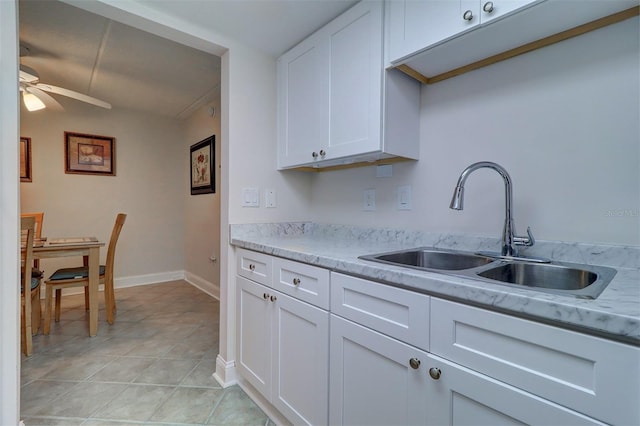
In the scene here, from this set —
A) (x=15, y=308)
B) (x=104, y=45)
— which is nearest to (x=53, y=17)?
(x=104, y=45)

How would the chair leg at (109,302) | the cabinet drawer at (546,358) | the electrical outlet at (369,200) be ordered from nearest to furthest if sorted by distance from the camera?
1. the cabinet drawer at (546,358)
2. the electrical outlet at (369,200)
3. the chair leg at (109,302)

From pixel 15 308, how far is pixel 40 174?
2.89m

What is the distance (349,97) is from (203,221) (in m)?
2.89

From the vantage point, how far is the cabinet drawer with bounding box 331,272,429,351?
0.85 meters

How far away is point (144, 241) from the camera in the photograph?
4.05 m

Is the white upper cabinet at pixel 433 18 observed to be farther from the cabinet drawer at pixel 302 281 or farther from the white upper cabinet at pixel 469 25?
the cabinet drawer at pixel 302 281

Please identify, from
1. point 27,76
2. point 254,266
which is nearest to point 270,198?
point 254,266

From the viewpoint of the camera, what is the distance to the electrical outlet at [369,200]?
176 centimetres

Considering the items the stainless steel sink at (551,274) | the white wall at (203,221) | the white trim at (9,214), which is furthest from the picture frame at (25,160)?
the stainless steel sink at (551,274)

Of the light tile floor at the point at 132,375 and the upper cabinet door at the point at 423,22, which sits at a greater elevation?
the upper cabinet door at the point at 423,22

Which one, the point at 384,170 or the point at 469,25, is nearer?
the point at 469,25

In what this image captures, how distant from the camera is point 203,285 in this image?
150 inches

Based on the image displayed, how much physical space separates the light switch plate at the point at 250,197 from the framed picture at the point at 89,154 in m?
2.93

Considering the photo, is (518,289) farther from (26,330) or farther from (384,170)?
(26,330)
